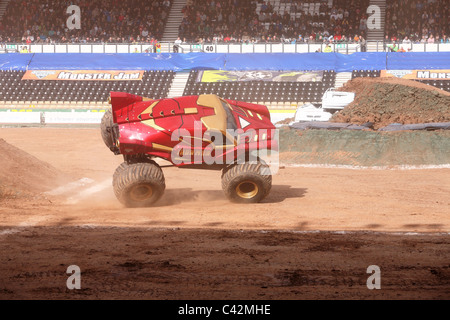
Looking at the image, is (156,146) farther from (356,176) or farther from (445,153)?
(445,153)

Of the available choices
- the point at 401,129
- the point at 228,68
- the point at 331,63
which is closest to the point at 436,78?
the point at 331,63

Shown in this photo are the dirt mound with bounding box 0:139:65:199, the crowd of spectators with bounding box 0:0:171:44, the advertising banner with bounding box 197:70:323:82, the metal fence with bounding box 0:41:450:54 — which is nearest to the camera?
the dirt mound with bounding box 0:139:65:199

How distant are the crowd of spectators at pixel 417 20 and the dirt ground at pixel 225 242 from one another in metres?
27.8

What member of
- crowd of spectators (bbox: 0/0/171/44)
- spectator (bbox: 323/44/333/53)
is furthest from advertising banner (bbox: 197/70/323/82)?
crowd of spectators (bbox: 0/0/171/44)

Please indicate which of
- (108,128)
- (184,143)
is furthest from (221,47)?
(184,143)

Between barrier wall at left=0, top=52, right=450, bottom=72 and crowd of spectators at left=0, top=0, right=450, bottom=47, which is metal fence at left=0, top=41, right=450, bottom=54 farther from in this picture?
barrier wall at left=0, top=52, right=450, bottom=72

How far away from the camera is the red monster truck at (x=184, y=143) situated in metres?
10.2

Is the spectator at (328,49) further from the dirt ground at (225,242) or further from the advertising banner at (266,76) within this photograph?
the dirt ground at (225,242)

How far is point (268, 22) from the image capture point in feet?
140

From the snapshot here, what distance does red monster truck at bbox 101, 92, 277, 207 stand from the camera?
10.2 meters

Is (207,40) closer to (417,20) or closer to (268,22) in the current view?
(268,22)

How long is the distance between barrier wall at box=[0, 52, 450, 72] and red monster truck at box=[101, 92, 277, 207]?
1010 inches
